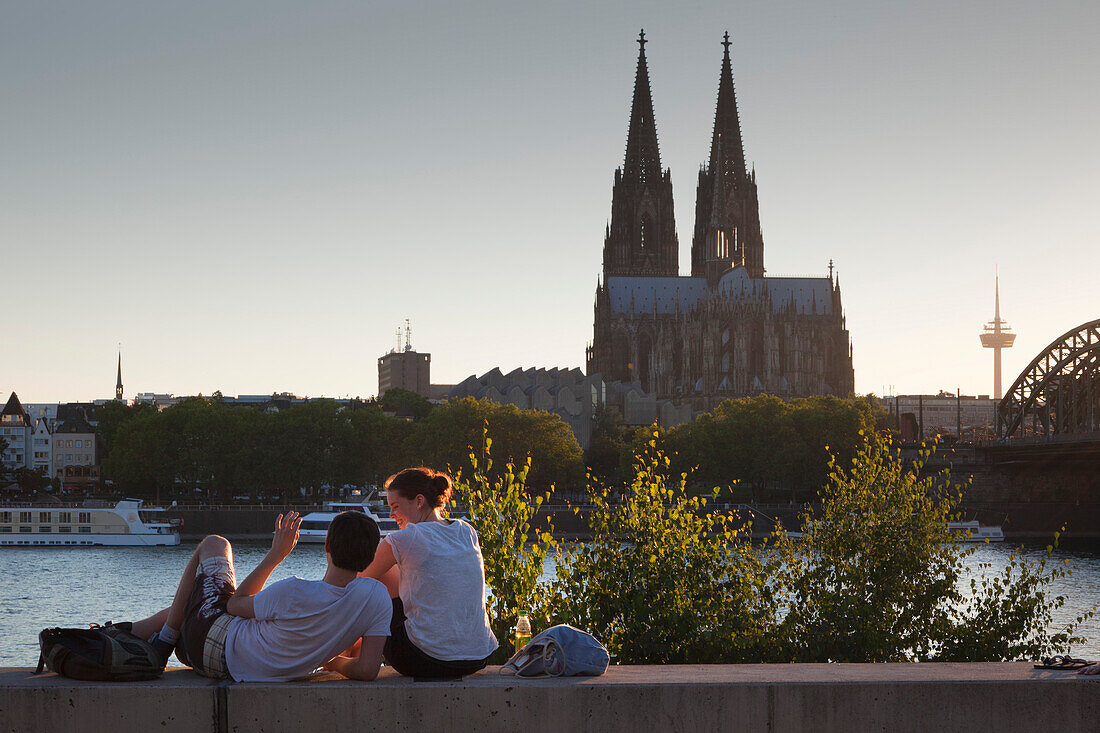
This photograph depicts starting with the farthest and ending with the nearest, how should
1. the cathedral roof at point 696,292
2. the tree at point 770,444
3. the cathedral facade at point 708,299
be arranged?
1. the cathedral roof at point 696,292
2. the cathedral facade at point 708,299
3. the tree at point 770,444

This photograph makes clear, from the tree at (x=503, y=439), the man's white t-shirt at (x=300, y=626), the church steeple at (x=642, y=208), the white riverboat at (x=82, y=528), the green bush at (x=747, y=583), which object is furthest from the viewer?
the church steeple at (x=642, y=208)

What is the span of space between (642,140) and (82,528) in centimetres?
7822

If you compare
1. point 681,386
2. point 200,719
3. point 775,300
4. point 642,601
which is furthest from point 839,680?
point 775,300

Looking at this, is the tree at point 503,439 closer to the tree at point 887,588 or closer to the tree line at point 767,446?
the tree line at point 767,446

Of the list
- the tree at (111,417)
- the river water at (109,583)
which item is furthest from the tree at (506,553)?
the tree at (111,417)

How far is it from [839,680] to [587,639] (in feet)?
4.25

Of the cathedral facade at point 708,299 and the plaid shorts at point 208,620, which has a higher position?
Result: the cathedral facade at point 708,299

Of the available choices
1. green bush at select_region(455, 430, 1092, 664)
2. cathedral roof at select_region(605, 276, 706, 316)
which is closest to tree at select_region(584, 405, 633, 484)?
cathedral roof at select_region(605, 276, 706, 316)

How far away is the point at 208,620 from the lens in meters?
6.75

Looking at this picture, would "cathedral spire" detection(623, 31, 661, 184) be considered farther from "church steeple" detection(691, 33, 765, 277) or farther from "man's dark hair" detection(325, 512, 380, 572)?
"man's dark hair" detection(325, 512, 380, 572)

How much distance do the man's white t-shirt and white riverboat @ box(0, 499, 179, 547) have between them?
5543cm

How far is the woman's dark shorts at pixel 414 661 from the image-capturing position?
22.0ft

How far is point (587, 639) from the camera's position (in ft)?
22.3

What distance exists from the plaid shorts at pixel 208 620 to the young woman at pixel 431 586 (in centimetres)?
78
